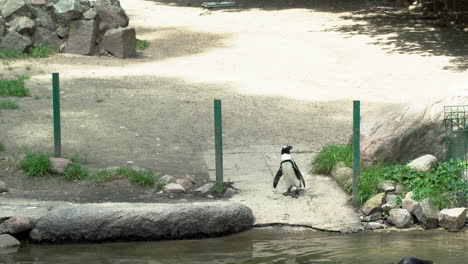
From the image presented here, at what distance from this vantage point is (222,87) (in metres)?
15.0

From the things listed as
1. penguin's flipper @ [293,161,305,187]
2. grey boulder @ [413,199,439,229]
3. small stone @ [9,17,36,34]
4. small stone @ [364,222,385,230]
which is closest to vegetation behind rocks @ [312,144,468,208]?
grey boulder @ [413,199,439,229]

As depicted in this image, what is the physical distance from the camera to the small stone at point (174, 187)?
9.86m

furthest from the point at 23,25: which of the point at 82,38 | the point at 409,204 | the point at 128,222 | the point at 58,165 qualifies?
the point at 409,204

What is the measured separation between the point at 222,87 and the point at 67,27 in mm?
4919

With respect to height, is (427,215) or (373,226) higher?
(427,215)

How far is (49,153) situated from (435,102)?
520 centimetres

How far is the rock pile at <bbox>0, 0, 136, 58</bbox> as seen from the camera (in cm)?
1748

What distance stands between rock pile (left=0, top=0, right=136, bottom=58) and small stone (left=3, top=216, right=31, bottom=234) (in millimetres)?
9407

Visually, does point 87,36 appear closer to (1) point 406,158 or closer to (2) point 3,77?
(2) point 3,77

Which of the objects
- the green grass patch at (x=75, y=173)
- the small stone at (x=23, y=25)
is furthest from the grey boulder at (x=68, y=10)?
the green grass patch at (x=75, y=173)

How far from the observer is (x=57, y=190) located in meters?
9.85

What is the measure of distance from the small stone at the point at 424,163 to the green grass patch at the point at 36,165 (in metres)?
4.63

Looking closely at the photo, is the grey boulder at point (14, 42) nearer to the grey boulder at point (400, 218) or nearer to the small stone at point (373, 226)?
the small stone at point (373, 226)

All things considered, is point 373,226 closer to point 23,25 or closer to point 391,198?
point 391,198
